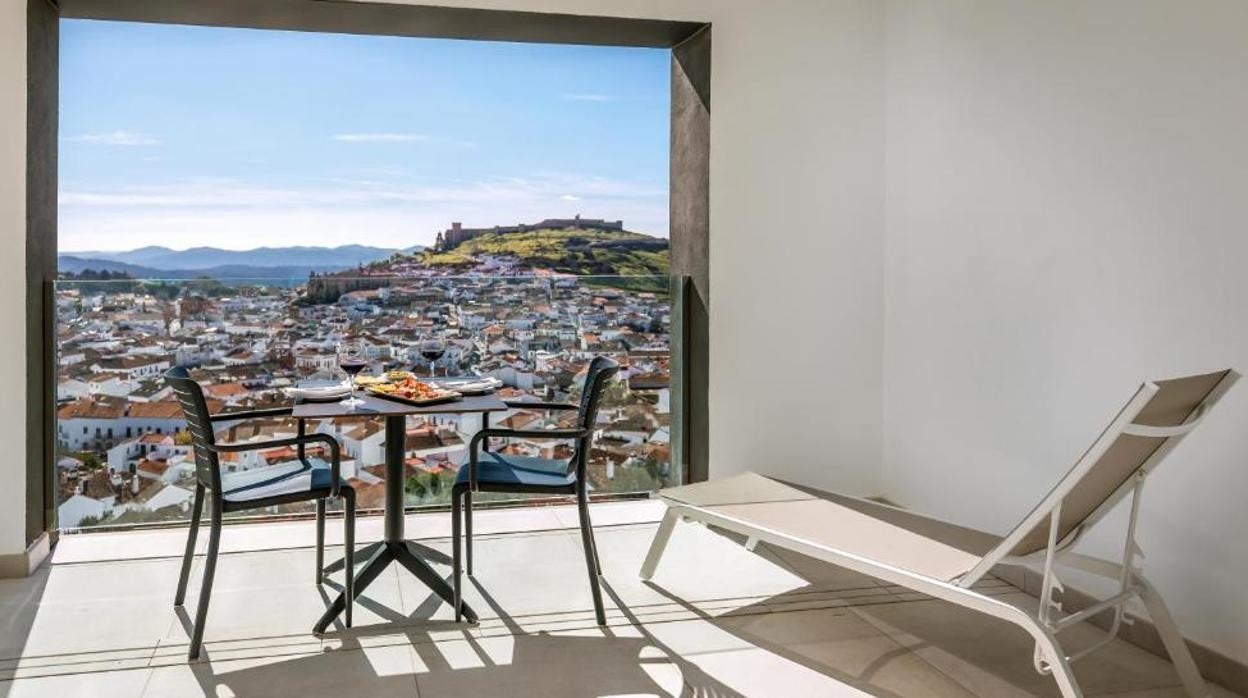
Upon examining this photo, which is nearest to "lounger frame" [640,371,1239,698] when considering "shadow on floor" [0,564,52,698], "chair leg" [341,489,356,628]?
"chair leg" [341,489,356,628]

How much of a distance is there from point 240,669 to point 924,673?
196cm

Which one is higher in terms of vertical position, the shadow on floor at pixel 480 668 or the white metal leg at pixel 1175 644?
the white metal leg at pixel 1175 644

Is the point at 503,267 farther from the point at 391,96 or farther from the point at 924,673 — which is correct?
the point at 924,673

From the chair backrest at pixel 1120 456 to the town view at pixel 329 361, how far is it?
2275mm

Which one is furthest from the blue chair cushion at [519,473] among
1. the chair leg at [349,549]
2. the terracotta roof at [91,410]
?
the terracotta roof at [91,410]

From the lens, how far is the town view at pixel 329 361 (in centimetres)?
399

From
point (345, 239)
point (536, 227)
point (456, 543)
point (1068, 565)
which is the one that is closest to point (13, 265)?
point (456, 543)

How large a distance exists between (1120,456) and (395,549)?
7.47 ft

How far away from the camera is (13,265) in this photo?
3.71 metres

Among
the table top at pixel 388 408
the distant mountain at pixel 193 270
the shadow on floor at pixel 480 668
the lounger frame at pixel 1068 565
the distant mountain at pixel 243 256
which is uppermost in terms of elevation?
the distant mountain at pixel 243 256

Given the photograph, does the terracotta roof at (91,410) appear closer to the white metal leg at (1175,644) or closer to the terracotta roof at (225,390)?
the terracotta roof at (225,390)

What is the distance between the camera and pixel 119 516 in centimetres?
408

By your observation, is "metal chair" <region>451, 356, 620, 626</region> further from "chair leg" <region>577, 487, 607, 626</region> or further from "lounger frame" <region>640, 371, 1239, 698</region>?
"lounger frame" <region>640, 371, 1239, 698</region>

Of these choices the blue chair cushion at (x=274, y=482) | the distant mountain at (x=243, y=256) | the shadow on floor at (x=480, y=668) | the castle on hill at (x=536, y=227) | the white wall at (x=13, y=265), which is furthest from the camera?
the castle on hill at (x=536, y=227)
